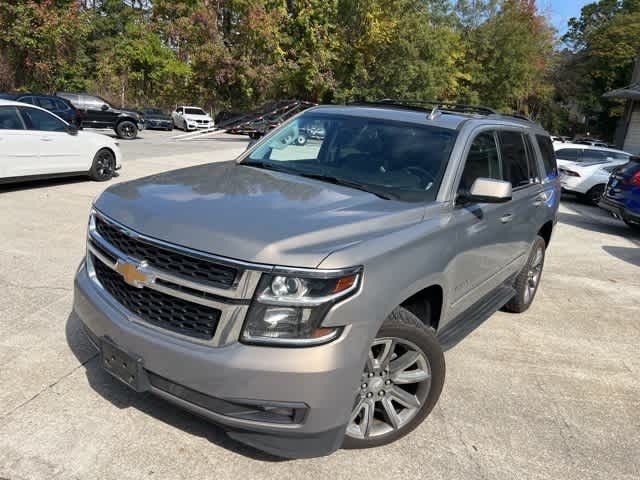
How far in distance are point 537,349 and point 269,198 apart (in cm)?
285

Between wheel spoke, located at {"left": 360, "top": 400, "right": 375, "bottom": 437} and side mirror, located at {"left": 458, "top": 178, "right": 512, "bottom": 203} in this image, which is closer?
wheel spoke, located at {"left": 360, "top": 400, "right": 375, "bottom": 437}

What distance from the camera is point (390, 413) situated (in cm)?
294

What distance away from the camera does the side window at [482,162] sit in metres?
3.59

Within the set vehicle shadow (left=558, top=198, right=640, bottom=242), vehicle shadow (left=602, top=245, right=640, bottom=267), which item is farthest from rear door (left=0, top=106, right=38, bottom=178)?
vehicle shadow (left=558, top=198, right=640, bottom=242)

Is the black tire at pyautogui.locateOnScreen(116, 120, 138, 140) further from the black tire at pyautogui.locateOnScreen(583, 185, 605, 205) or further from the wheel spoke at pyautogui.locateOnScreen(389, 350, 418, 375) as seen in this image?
the wheel spoke at pyautogui.locateOnScreen(389, 350, 418, 375)

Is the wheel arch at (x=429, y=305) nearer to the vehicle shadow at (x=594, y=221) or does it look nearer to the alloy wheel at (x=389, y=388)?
the alloy wheel at (x=389, y=388)

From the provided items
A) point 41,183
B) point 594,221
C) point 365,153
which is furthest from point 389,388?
point 594,221

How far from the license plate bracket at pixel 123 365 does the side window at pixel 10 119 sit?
7.78 meters

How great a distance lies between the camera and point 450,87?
37.3 metres

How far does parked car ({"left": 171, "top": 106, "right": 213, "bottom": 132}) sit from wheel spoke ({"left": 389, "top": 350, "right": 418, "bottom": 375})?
104 ft

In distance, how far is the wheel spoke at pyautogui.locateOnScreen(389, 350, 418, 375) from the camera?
115 inches

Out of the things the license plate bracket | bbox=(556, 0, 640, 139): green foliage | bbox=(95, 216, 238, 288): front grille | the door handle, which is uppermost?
bbox=(556, 0, 640, 139): green foliage

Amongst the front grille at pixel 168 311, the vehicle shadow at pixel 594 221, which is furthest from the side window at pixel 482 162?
the vehicle shadow at pixel 594 221

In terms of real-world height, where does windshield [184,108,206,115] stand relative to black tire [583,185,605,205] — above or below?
below
